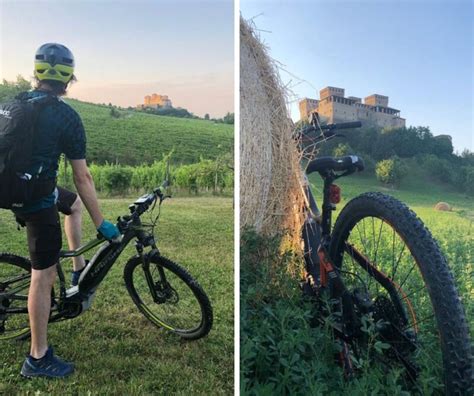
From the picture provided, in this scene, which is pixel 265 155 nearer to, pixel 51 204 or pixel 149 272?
pixel 149 272

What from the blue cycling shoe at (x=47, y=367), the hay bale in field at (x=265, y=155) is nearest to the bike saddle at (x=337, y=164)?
the hay bale in field at (x=265, y=155)

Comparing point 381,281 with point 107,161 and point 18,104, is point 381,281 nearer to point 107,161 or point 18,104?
point 107,161

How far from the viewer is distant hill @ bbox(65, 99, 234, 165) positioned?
180 cm

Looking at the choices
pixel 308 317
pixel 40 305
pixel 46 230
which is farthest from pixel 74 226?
pixel 308 317

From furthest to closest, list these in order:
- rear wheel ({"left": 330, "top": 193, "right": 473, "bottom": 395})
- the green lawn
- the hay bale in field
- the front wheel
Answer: the front wheel
the hay bale in field
the green lawn
rear wheel ({"left": 330, "top": 193, "right": 473, "bottom": 395})

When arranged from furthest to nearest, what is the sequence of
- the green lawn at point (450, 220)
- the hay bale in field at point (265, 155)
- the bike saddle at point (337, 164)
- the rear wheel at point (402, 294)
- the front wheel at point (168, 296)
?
the front wheel at point (168, 296), the hay bale in field at point (265, 155), the bike saddle at point (337, 164), the green lawn at point (450, 220), the rear wheel at point (402, 294)

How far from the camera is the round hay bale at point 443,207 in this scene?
134cm

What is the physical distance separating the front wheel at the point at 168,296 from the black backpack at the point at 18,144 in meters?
0.45

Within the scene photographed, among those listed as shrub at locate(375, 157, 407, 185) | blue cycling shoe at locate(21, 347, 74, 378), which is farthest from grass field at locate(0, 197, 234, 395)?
shrub at locate(375, 157, 407, 185)

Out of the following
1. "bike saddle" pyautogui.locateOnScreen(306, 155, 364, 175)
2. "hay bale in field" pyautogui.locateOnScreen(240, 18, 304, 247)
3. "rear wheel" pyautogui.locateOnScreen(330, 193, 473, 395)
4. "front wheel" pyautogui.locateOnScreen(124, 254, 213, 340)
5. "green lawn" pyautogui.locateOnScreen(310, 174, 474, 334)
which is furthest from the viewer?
"front wheel" pyautogui.locateOnScreen(124, 254, 213, 340)

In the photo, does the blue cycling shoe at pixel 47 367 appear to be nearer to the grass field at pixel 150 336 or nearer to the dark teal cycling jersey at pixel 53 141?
the grass field at pixel 150 336

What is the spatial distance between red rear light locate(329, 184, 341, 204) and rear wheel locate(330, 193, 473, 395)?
0.06 m

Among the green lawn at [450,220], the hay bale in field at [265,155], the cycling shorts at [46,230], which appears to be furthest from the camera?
the cycling shorts at [46,230]

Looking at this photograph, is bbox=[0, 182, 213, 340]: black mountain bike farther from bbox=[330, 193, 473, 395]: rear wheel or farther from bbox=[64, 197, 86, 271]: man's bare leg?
bbox=[330, 193, 473, 395]: rear wheel
